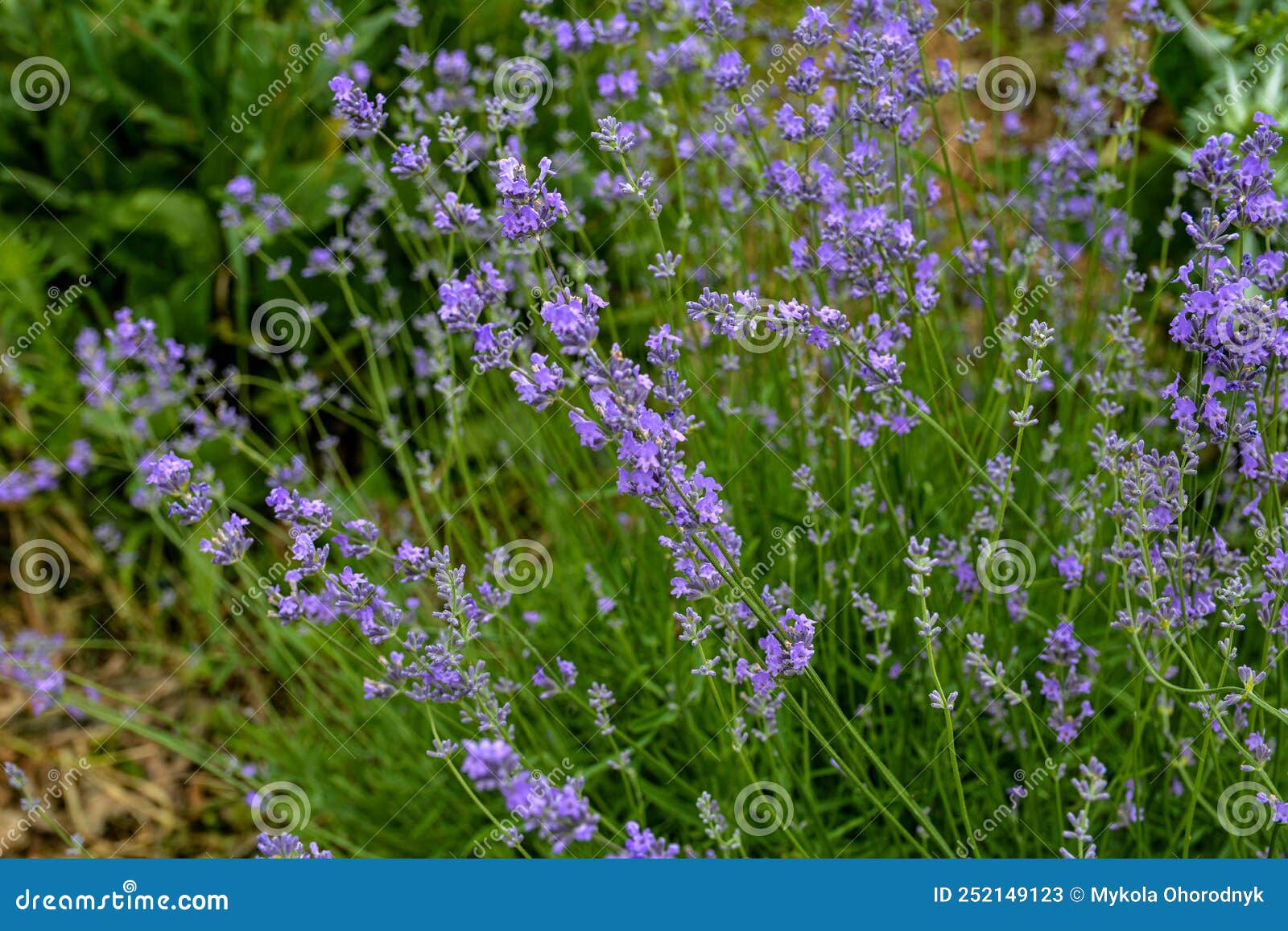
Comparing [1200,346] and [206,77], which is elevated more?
[206,77]

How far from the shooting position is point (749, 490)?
2930 millimetres

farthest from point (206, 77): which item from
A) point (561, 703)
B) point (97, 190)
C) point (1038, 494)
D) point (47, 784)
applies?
point (1038, 494)

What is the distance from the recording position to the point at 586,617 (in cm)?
300

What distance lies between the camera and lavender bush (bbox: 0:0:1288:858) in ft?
6.01

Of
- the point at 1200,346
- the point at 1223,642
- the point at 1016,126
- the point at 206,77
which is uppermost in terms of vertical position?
the point at 206,77

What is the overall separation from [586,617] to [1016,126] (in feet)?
6.37

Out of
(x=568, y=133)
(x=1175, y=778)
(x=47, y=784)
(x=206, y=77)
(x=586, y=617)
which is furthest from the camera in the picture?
(x=206, y=77)

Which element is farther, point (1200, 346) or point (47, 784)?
point (47, 784)

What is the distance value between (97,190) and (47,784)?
85.3 inches

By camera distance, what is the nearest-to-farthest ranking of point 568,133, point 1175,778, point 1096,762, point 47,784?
point 1096,762
point 1175,778
point 568,133
point 47,784

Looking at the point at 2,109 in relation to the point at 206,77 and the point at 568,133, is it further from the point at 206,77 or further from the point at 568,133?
the point at 568,133

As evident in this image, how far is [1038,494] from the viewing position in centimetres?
278

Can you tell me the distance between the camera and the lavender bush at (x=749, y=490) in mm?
1833

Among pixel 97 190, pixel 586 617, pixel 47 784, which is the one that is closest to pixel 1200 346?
pixel 586 617
